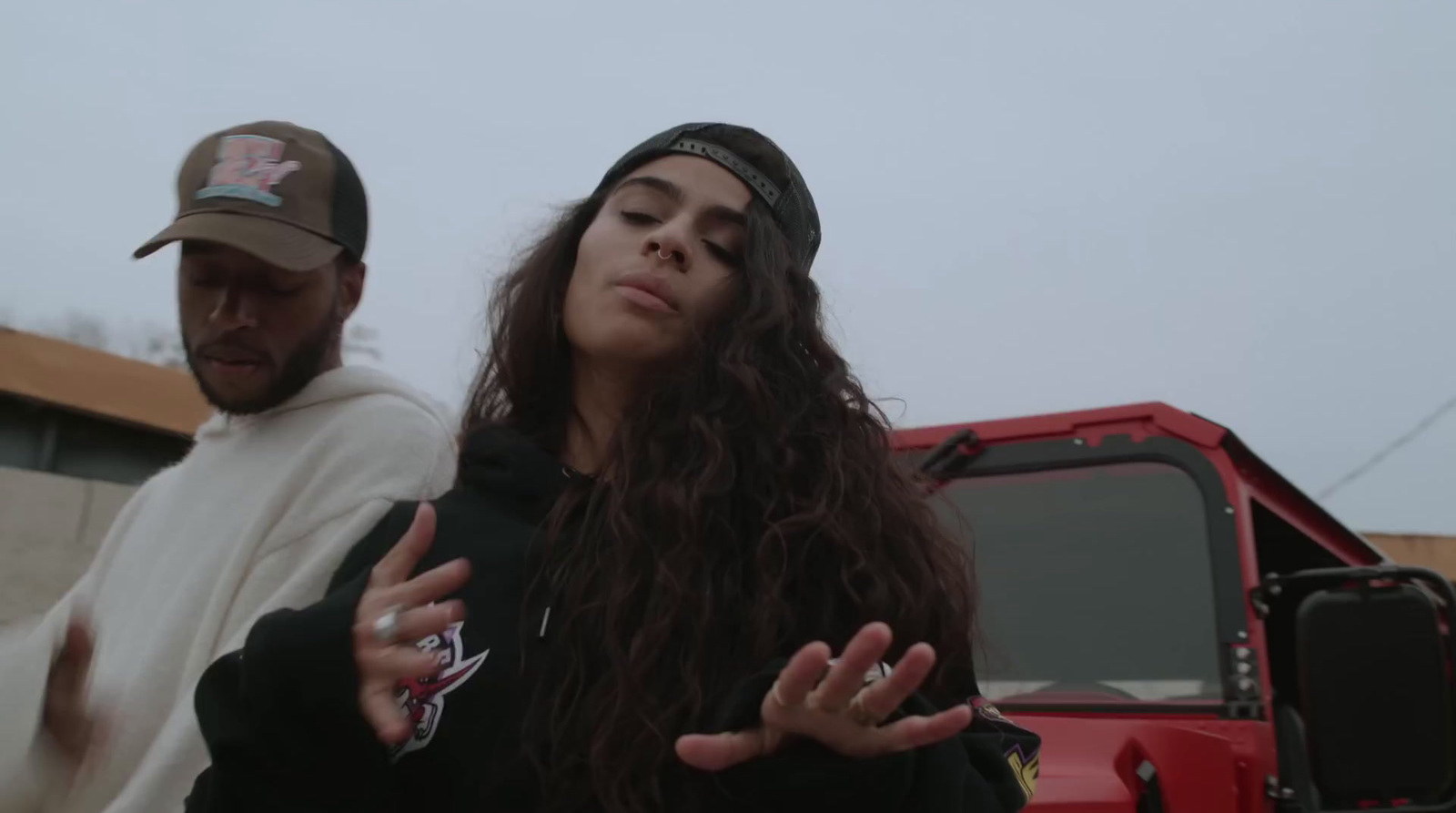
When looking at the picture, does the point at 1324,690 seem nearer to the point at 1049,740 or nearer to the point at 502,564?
the point at 1049,740

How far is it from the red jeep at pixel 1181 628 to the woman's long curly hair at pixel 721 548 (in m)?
0.59

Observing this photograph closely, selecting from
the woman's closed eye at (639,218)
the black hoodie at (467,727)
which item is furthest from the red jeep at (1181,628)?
the black hoodie at (467,727)

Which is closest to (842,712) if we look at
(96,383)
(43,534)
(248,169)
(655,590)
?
(655,590)

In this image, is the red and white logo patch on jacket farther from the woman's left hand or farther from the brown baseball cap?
the brown baseball cap

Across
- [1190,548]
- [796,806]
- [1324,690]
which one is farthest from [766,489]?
[1190,548]

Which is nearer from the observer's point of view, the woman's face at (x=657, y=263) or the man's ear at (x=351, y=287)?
the woman's face at (x=657, y=263)

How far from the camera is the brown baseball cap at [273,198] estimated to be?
1590mm

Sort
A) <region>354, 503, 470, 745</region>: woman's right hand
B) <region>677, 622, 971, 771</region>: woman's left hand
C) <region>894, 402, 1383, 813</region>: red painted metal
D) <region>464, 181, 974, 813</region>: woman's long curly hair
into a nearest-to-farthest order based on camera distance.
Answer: <region>677, 622, 971, 771</region>: woman's left hand < <region>354, 503, 470, 745</region>: woman's right hand < <region>464, 181, 974, 813</region>: woman's long curly hair < <region>894, 402, 1383, 813</region>: red painted metal

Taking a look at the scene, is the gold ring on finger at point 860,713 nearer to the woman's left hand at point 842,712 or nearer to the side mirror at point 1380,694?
the woman's left hand at point 842,712

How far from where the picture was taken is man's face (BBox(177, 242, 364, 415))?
1631mm

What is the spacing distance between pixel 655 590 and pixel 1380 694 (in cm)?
139

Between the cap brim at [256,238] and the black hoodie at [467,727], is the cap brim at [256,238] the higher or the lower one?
the higher one

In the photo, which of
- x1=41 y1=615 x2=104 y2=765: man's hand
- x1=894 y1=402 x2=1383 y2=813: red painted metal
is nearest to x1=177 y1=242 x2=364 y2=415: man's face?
x1=41 y1=615 x2=104 y2=765: man's hand

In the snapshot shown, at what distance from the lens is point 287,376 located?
5.46ft
